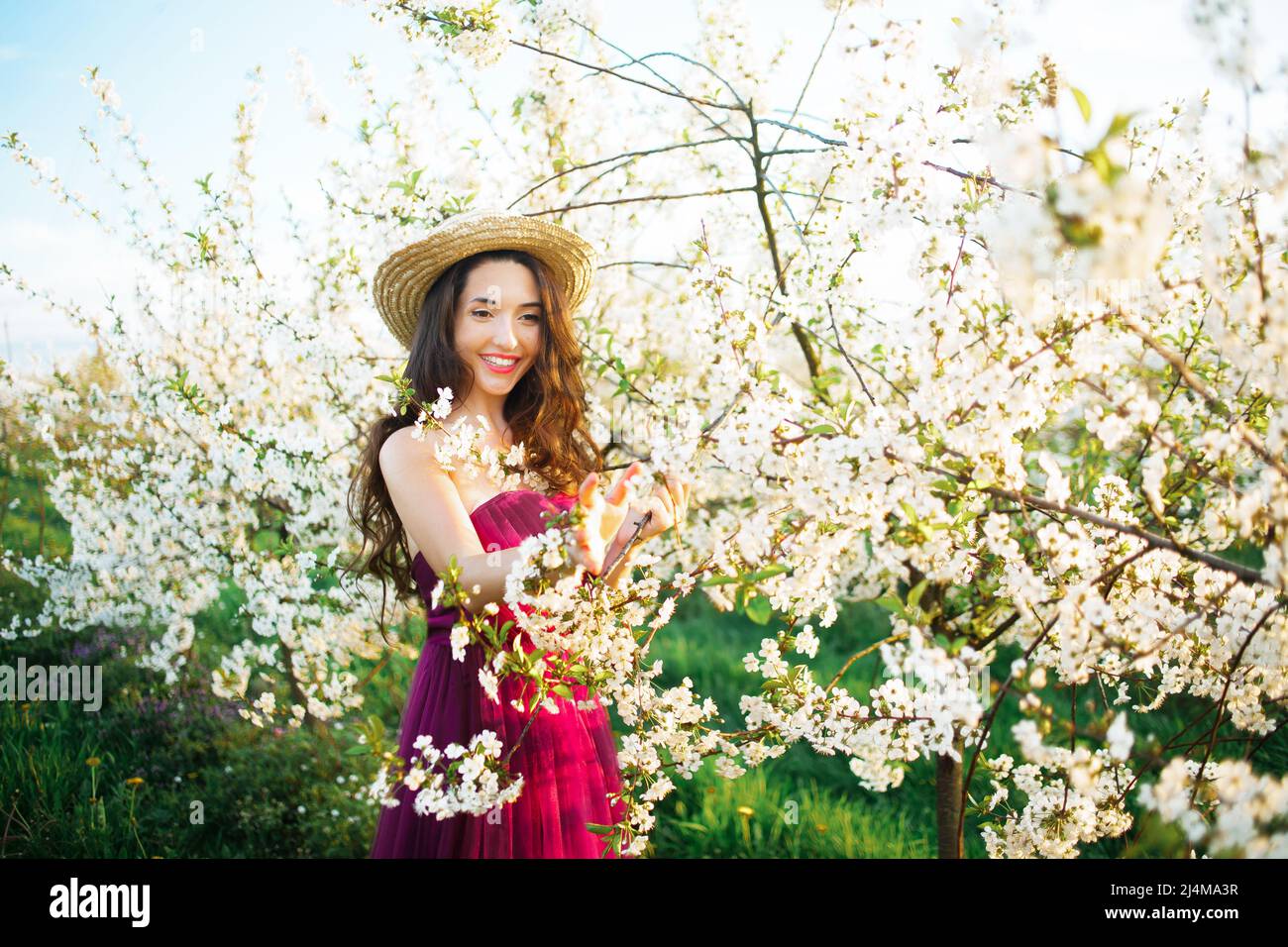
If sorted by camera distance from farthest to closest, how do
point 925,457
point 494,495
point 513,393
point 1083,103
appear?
point 513,393, point 494,495, point 925,457, point 1083,103

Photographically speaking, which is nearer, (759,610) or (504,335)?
(759,610)

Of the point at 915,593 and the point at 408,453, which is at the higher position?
the point at 408,453

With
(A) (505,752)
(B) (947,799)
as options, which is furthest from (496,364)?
(B) (947,799)

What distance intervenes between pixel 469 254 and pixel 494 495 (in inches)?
27.0

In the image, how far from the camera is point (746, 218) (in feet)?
12.1

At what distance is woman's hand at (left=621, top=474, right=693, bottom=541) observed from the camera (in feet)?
5.43

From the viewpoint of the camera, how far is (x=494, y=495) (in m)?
2.25

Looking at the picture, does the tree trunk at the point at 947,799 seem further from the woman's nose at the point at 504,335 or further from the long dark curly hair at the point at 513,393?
the woman's nose at the point at 504,335

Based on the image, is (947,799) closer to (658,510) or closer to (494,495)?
(658,510)
